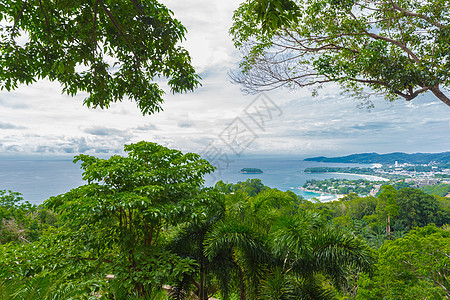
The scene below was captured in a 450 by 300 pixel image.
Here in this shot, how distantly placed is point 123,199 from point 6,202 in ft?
28.6

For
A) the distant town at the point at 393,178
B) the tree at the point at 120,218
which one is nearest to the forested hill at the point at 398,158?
the distant town at the point at 393,178

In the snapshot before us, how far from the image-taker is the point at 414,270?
661 centimetres

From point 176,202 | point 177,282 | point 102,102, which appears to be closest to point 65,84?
point 102,102

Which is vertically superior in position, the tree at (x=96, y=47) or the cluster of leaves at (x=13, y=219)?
the tree at (x=96, y=47)

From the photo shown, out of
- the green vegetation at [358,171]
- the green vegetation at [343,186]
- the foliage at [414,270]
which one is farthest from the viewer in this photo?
the green vegetation at [343,186]

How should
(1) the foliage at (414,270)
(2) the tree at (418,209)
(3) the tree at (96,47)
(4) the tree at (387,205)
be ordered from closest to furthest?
(3) the tree at (96,47), (1) the foliage at (414,270), (4) the tree at (387,205), (2) the tree at (418,209)

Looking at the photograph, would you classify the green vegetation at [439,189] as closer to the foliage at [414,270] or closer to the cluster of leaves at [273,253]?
the foliage at [414,270]

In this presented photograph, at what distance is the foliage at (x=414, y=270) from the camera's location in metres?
6.08

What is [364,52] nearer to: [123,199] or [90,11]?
[90,11]

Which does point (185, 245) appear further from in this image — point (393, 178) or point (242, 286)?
point (393, 178)

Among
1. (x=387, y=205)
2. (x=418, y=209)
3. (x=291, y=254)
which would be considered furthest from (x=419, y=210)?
(x=291, y=254)

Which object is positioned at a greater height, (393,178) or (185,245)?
(185,245)

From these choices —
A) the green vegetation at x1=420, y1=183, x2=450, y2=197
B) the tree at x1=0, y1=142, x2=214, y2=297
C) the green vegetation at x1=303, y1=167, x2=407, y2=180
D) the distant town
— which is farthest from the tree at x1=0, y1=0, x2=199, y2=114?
the green vegetation at x1=420, y1=183, x2=450, y2=197

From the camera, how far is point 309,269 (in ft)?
15.3
